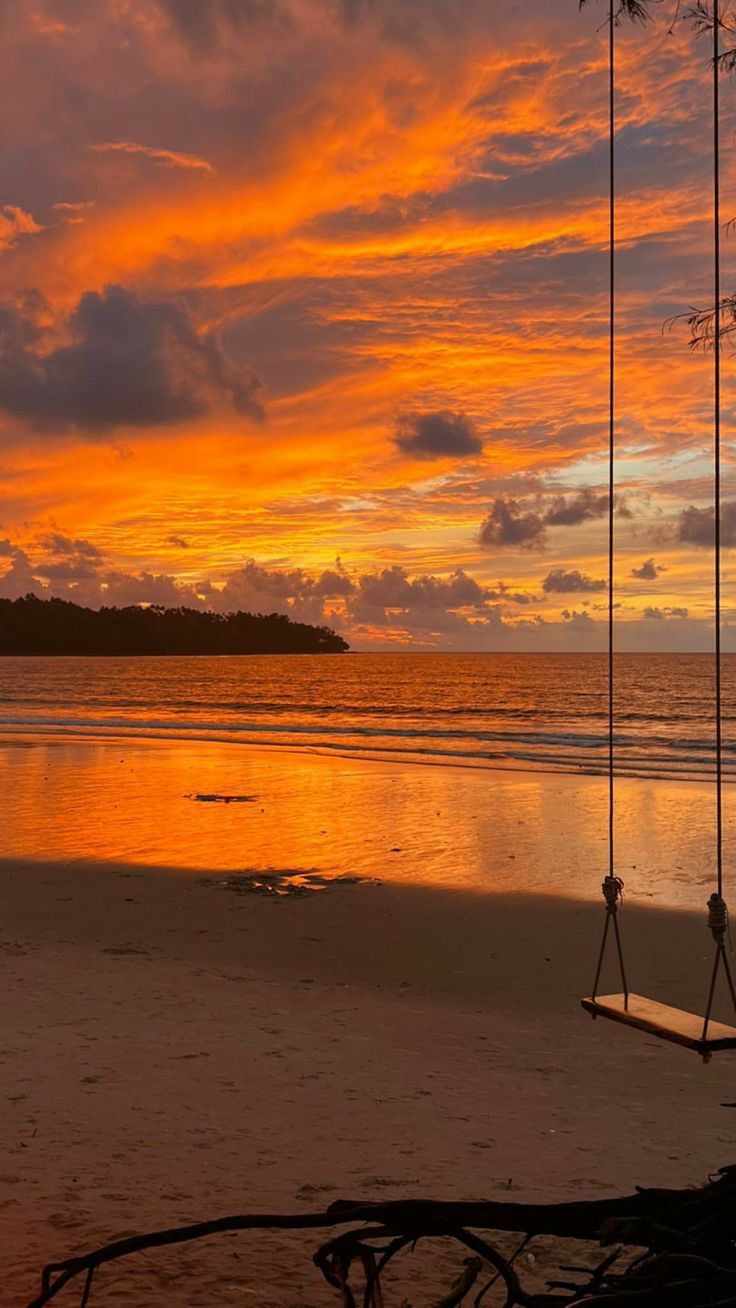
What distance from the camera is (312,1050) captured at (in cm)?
601

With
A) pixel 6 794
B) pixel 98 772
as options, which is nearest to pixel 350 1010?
pixel 6 794

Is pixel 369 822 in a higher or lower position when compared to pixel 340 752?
higher

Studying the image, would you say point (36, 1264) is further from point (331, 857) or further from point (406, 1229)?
point (331, 857)

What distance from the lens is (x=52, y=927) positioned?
952 cm

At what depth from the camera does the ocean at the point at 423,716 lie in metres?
32.6

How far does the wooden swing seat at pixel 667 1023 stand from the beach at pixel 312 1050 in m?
0.59

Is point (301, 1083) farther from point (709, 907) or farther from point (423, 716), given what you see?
point (423, 716)

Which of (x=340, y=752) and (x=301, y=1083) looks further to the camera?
(x=340, y=752)

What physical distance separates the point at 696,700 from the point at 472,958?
59.0 m

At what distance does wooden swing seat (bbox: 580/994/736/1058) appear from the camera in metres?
4.00

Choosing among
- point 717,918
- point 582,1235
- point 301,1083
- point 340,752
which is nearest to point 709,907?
point 717,918

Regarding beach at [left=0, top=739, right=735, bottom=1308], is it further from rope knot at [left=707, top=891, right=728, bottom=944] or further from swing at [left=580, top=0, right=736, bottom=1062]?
rope knot at [left=707, top=891, right=728, bottom=944]

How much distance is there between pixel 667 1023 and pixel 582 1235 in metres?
3.27

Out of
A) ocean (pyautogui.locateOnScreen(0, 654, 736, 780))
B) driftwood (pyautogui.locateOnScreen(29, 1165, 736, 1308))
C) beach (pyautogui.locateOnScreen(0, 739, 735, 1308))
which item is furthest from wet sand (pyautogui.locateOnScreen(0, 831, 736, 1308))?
ocean (pyautogui.locateOnScreen(0, 654, 736, 780))
